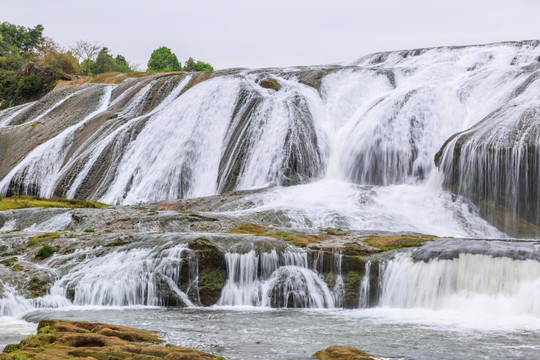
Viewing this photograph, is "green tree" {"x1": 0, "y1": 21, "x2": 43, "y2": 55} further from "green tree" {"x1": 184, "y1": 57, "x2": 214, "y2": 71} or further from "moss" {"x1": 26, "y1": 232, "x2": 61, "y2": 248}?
"moss" {"x1": 26, "y1": 232, "x2": 61, "y2": 248}

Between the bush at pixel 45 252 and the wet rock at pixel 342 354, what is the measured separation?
12.3 meters

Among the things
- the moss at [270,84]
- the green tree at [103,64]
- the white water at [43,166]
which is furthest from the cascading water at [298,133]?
the green tree at [103,64]

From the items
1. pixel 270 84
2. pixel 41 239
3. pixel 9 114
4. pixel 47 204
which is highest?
pixel 270 84

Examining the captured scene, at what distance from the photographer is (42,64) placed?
234ft

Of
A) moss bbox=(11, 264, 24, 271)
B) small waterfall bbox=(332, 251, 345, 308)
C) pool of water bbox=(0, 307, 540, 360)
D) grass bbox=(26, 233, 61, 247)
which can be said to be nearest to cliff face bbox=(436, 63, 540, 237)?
small waterfall bbox=(332, 251, 345, 308)

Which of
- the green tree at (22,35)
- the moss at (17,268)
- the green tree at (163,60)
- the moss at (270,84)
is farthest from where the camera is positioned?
the green tree at (22,35)

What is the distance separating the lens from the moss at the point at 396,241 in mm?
20656

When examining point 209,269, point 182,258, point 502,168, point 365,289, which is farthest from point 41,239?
point 502,168

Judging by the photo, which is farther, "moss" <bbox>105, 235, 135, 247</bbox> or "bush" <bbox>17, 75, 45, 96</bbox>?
"bush" <bbox>17, 75, 45, 96</bbox>

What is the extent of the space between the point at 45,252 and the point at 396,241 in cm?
1065

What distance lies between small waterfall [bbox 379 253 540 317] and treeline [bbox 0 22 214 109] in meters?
51.3

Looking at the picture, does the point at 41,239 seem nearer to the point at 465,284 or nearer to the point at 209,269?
the point at 209,269

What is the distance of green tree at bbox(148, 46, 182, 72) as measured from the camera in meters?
96.6

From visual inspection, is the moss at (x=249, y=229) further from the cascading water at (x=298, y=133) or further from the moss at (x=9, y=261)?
the moss at (x=9, y=261)
